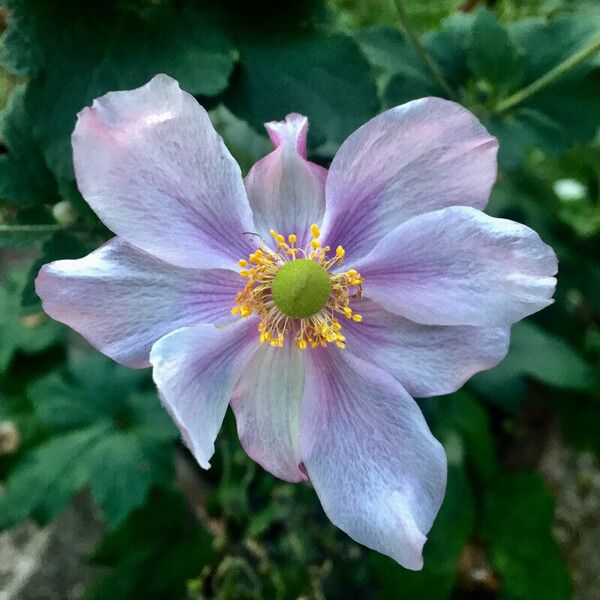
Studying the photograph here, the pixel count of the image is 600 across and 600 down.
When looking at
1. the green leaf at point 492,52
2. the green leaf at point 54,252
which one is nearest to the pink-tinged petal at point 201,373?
the green leaf at point 54,252

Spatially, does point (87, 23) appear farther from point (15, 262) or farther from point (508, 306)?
point (15, 262)

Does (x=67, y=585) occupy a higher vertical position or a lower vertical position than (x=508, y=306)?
lower

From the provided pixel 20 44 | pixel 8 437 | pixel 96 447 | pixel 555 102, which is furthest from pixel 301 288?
pixel 8 437

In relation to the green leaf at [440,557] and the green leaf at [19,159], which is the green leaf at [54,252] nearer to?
the green leaf at [19,159]

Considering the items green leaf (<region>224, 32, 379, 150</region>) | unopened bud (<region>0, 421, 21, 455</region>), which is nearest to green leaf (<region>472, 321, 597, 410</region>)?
green leaf (<region>224, 32, 379, 150</region>)

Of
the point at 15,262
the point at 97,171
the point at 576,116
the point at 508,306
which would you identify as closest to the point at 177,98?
the point at 97,171

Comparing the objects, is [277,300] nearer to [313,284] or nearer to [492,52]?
[313,284]

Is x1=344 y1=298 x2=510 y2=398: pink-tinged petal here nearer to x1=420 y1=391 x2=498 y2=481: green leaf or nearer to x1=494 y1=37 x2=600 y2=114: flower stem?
x1=494 y1=37 x2=600 y2=114: flower stem
